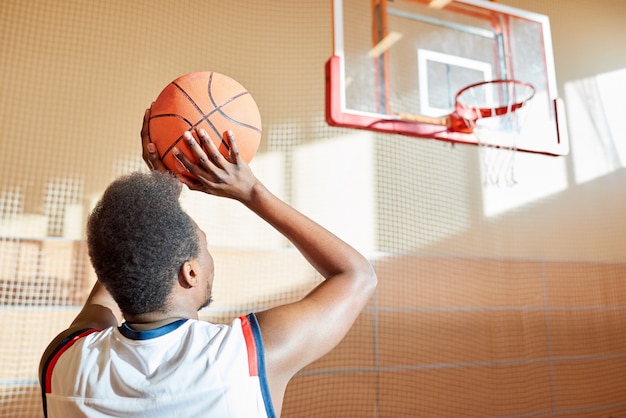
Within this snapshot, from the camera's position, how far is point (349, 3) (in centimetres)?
330

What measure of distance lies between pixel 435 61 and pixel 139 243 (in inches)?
114

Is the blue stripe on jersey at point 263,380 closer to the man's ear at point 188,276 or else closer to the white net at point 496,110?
the man's ear at point 188,276

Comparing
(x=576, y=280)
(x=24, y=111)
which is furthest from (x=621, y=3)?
(x=24, y=111)

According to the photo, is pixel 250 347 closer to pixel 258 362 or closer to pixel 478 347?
pixel 258 362

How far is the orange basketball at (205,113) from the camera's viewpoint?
1.29m

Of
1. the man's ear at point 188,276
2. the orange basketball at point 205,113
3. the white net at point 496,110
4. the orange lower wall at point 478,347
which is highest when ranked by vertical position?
the white net at point 496,110

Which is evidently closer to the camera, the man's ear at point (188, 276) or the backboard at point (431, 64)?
the man's ear at point (188, 276)

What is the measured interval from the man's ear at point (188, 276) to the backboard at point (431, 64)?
2.15 meters

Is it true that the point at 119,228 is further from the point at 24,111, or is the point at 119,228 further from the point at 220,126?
the point at 24,111

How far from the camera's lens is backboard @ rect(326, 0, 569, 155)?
3086 millimetres

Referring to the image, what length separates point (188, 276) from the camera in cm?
89

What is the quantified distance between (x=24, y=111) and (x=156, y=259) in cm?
361

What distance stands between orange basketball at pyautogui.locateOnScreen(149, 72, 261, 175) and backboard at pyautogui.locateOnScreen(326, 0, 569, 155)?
156 centimetres

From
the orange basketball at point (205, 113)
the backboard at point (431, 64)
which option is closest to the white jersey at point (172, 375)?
the orange basketball at point (205, 113)
